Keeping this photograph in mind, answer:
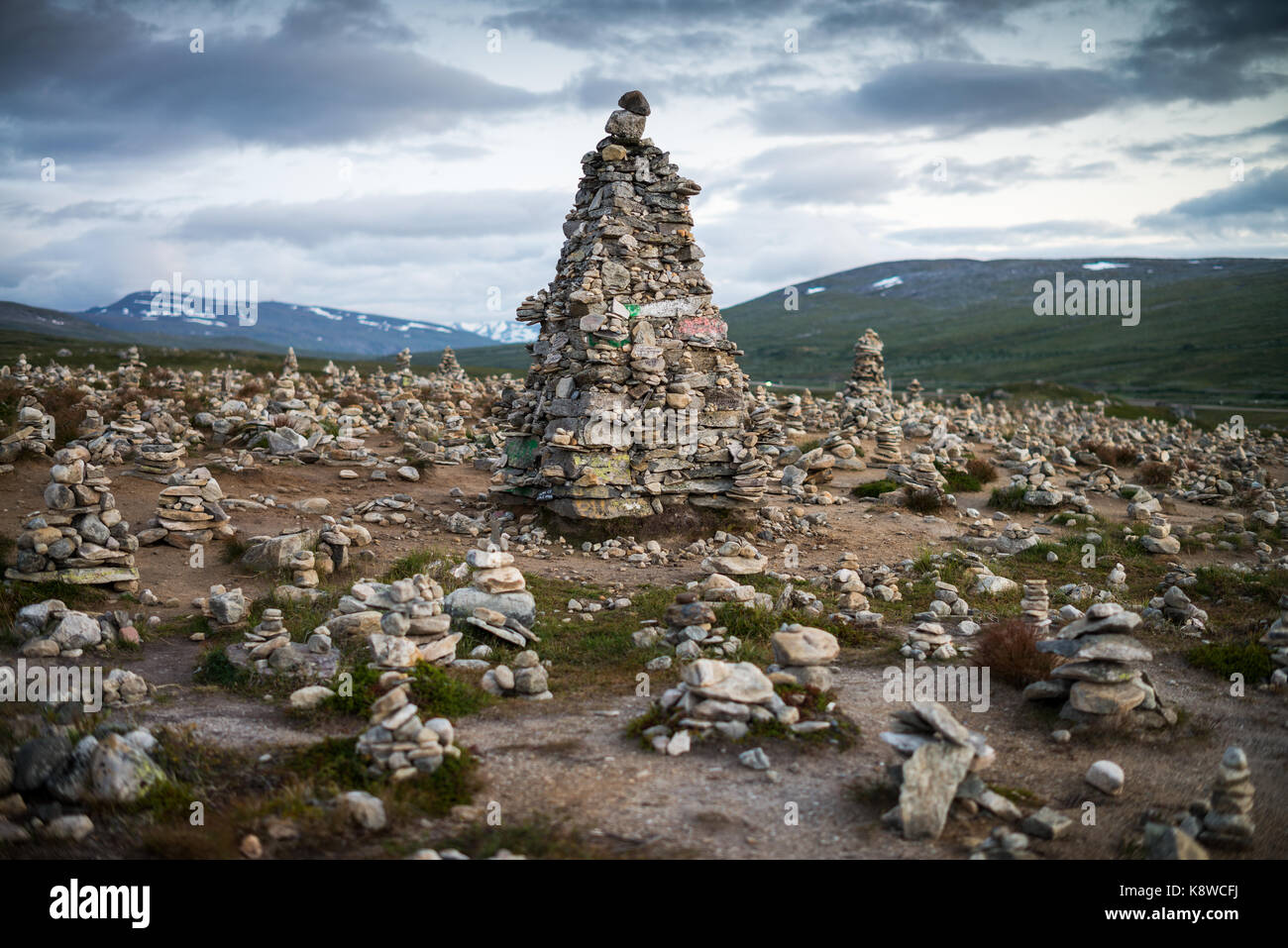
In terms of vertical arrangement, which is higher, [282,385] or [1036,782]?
[282,385]

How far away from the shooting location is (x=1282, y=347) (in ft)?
323

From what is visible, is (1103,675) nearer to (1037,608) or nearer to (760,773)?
(1037,608)

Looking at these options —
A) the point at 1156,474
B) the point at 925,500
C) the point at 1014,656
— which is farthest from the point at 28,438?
the point at 1156,474

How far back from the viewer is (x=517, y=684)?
8273 mm

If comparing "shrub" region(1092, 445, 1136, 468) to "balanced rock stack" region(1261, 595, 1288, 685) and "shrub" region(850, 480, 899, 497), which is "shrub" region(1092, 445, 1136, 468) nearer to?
"shrub" region(850, 480, 899, 497)

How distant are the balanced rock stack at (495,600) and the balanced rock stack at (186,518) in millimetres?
5394

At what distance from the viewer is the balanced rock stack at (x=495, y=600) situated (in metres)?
9.50

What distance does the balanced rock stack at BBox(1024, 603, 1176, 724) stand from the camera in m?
7.50

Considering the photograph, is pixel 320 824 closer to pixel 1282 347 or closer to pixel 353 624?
pixel 353 624

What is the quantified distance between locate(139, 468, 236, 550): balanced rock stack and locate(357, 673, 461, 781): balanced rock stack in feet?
25.8

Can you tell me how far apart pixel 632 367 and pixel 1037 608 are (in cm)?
787

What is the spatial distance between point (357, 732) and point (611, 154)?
11.5 m

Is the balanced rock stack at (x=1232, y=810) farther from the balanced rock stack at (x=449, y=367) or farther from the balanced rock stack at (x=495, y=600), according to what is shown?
the balanced rock stack at (x=449, y=367)
